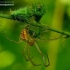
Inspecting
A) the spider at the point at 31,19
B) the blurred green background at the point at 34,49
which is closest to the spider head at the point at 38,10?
the spider at the point at 31,19

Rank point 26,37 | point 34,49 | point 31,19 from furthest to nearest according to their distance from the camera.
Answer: point 34,49 < point 26,37 < point 31,19

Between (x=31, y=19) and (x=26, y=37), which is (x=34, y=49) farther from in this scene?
(x=31, y=19)

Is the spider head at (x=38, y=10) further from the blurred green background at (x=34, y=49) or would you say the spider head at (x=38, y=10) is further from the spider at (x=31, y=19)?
the blurred green background at (x=34, y=49)

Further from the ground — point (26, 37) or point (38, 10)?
point (38, 10)

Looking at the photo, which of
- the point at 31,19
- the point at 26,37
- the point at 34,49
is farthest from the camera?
the point at 34,49

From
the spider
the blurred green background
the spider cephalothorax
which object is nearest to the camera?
the spider

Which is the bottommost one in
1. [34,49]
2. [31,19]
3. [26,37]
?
[34,49]

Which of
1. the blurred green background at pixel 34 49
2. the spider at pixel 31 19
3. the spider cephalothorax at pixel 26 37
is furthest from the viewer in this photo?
the blurred green background at pixel 34 49

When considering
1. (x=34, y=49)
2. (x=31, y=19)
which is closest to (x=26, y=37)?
(x=31, y=19)

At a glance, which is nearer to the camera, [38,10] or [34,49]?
[38,10]

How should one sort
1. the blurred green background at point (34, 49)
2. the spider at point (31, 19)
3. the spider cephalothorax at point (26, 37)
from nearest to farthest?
→ 1. the spider at point (31, 19)
2. the spider cephalothorax at point (26, 37)
3. the blurred green background at point (34, 49)

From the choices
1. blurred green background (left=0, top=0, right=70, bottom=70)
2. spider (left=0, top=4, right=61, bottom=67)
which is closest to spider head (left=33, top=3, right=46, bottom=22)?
spider (left=0, top=4, right=61, bottom=67)

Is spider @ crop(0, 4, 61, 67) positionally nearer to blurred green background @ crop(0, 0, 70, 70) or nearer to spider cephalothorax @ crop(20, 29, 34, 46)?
spider cephalothorax @ crop(20, 29, 34, 46)
